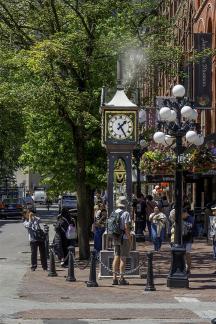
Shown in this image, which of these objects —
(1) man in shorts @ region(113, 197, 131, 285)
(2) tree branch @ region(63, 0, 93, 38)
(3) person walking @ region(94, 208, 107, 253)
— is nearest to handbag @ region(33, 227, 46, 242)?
(3) person walking @ region(94, 208, 107, 253)

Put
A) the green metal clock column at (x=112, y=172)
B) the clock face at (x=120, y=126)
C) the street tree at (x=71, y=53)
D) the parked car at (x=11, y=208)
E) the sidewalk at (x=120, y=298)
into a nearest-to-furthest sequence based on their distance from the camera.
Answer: the sidewalk at (x=120, y=298) → the green metal clock column at (x=112, y=172) → the clock face at (x=120, y=126) → the street tree at (x=71, y=53) → the parked car at (x=11, y=208)

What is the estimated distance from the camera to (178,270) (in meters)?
15.3

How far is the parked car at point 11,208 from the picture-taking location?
2093 inches

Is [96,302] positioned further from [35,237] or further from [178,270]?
[35,237]

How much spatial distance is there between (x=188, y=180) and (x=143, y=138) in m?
8.01

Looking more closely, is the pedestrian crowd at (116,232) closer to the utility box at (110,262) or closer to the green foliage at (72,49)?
the utility box at (110,262)

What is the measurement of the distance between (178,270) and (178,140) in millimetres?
3053

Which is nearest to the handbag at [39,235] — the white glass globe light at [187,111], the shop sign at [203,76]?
the white glass globe light at [187,111]

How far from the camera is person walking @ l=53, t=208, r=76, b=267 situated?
19.7 meters

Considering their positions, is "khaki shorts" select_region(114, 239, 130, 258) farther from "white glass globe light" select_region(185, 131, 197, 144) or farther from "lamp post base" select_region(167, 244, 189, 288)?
"white glass globe light" select_region(185, 131, 197, 144)

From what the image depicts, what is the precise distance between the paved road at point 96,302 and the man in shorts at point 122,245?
0.36 m

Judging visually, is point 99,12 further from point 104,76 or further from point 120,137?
point 120,137

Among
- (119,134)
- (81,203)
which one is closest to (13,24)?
(119,134)

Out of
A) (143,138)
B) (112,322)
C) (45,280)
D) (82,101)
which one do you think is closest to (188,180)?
(143,138)
